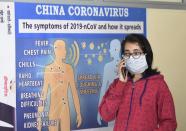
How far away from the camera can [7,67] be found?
2.14 meters

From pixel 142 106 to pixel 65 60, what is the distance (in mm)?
663

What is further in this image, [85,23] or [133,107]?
[85,23]

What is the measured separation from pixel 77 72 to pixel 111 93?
0.41 meters

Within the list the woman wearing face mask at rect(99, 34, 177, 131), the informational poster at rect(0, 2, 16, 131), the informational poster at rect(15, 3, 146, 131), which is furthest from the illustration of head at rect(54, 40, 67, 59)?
the woman wearing face mask at rect(99, 34, 177, 131)

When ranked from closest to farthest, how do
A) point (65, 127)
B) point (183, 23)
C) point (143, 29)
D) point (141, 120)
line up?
1. point (141, 120)
2. point (65, 127)
3. point (143, 29)
4. point (183, 23)

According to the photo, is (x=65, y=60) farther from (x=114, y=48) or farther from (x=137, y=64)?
(x=137, y=64)

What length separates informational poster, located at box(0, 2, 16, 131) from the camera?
212 cm

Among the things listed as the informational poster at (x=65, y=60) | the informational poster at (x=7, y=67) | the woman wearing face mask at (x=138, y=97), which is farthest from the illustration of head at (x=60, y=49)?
the woman wearing face mask at (x=138, y=97)

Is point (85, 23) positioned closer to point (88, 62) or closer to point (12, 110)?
point (88, 62)

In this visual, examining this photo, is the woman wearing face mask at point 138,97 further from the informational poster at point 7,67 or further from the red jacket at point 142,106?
the informational poster at point 7,67

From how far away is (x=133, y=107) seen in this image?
196 centimetres

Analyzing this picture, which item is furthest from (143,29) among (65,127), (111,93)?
(65,127)

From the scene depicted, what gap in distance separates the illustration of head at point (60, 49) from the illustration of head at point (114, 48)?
14.7 inches

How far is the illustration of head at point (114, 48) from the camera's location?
8.23 ft
